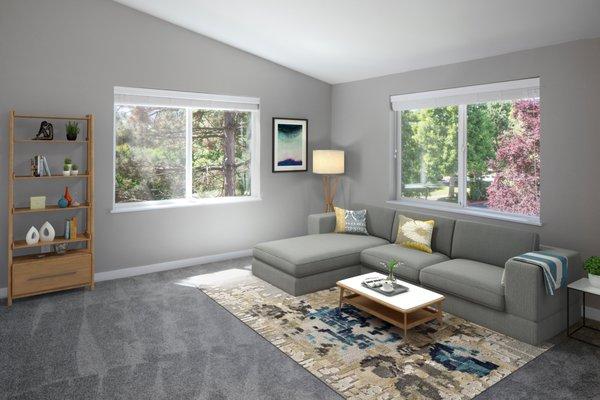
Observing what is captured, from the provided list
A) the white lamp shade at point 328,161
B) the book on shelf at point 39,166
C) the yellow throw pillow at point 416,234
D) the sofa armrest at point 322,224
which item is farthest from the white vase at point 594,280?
the book on shelf at point 39,166

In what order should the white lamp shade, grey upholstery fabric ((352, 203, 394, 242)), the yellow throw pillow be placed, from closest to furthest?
the yellow throw pillow → grey upholstery fabric ((352, 203, 394, 242)) → the white lamp shade

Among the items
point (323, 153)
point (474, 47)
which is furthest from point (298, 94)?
point (474, 47)

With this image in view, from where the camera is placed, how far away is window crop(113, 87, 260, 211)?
4.95 metres

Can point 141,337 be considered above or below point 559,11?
below

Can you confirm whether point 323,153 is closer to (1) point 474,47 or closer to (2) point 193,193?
(2) point 193,193

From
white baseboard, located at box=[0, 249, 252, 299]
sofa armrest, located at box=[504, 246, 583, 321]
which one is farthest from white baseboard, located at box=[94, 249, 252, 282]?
sofa armrest, located at box=[504, 246, 583, 321]

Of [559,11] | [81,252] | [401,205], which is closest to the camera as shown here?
[559,11]

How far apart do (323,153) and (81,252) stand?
122 inches

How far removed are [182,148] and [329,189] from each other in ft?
7.36

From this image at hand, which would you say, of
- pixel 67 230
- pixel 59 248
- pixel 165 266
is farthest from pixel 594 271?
pixel 59 248

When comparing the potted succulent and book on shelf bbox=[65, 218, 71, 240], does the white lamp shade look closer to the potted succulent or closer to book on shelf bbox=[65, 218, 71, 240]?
book on shelf bbox=[65, 218, 71, 240]

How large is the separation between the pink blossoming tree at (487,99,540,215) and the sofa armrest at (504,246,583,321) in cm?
121

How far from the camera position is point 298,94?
6148 mm

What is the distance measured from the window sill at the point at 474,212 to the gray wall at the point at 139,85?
159 cm
